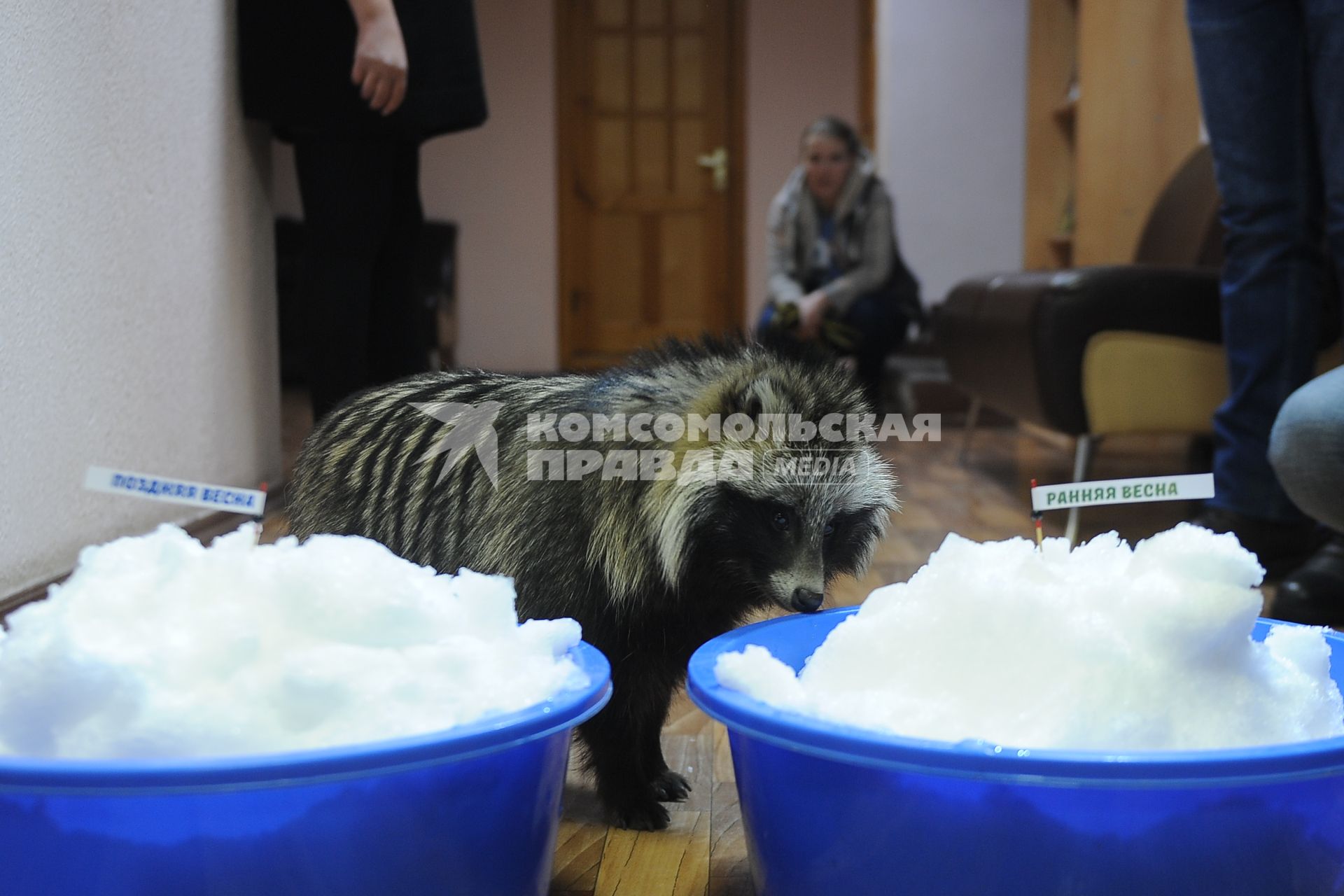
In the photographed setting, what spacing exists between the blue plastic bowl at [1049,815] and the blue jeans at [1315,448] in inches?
34.3

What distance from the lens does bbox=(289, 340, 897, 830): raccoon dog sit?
3.99 feet

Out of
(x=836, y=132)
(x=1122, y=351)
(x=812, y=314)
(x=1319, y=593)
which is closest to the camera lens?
(x=1319, y=593)

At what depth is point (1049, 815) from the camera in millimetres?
734

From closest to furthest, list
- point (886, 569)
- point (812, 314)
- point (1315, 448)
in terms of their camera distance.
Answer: point (1315, 448) → point (886, 569) → point (812, 314)

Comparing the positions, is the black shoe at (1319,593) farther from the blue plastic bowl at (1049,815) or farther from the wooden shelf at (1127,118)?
the wooden shelf at (1127,118)

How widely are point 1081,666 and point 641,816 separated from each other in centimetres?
58

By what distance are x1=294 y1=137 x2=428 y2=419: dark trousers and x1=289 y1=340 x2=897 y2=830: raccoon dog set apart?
1048 mm

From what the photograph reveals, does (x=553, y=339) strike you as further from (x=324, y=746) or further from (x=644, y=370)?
(x=324, y=746)

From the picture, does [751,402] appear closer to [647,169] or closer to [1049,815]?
[1049,815]

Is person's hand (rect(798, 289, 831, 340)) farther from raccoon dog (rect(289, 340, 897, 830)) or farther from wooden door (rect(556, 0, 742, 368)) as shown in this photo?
wooden door (rect(556, 0, 742, 368))

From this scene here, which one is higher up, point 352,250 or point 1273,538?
point 352,250

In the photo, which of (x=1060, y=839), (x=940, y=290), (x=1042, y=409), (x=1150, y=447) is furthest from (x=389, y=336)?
(x=940, y=290)

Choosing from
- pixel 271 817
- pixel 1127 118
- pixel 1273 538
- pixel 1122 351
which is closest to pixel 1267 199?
pixel 1273 538

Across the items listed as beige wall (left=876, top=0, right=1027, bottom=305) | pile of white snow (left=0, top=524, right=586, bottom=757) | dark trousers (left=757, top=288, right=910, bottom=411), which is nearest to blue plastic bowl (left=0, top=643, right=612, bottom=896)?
pile of white snow (left=0, top=524, right=586, bottom=757)
